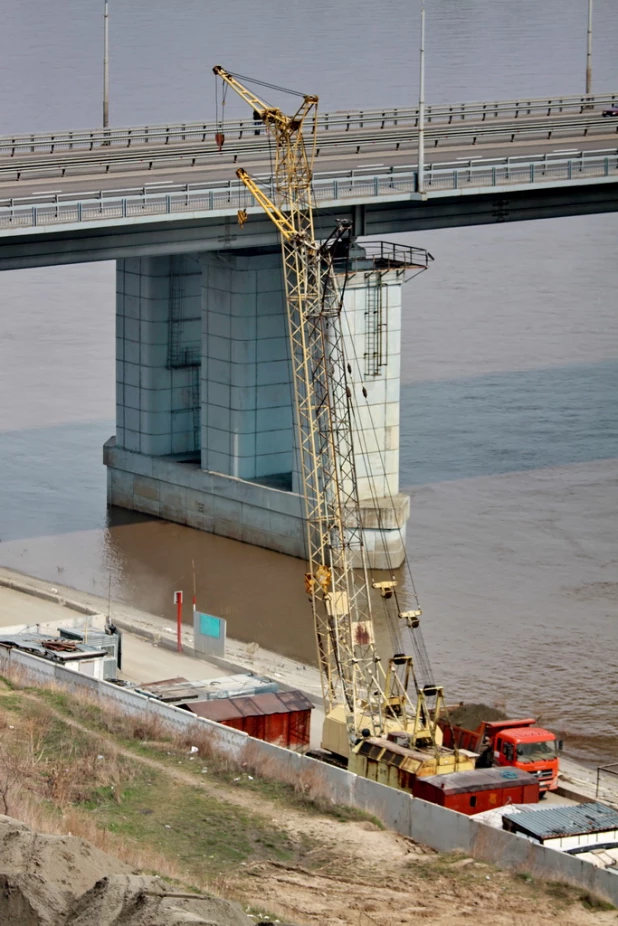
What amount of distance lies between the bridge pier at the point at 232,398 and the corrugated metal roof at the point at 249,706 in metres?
14.7

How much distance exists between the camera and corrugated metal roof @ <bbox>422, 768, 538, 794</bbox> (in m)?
35.5

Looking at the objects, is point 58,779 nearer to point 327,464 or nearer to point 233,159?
point 327,464

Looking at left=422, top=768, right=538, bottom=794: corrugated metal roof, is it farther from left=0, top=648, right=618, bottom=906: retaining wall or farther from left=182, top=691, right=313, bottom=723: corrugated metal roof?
left=182, top=691, right=313, bottom=723: corrugated metal roof

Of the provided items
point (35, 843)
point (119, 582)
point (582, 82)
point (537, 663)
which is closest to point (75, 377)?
point (119, 582)

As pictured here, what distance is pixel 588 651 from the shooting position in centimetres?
4850

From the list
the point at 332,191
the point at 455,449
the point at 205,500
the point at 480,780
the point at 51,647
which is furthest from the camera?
the point at 455,449

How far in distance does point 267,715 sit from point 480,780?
5.82 meters

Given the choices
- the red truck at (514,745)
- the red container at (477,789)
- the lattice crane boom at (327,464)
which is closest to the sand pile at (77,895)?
the red container at (477,789)

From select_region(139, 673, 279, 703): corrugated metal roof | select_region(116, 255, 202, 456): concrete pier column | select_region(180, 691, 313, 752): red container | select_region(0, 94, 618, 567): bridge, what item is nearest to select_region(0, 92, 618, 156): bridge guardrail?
select_region(0, 94, 618, 567): bridge

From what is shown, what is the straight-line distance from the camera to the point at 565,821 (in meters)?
33.7

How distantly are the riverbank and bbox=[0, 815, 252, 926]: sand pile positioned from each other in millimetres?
16706

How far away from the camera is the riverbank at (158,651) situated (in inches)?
1654

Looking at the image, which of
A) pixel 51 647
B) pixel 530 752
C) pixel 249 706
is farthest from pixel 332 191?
pixel 530 752

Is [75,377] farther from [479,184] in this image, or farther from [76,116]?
[76,116]
